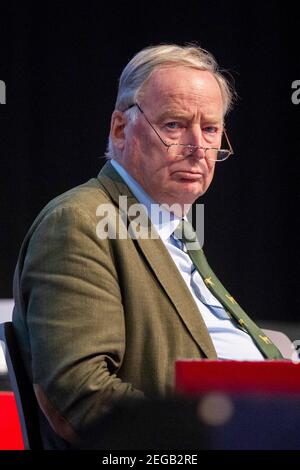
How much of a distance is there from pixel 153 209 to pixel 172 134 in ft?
0.52

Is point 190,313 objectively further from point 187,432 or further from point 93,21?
point 93,21

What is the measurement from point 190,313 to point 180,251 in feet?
1.02

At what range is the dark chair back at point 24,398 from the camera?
163 centimetres

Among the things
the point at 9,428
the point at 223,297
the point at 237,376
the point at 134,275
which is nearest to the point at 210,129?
the point at 223,297

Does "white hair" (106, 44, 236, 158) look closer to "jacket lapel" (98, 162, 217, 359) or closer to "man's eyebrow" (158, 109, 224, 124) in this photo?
"man's eyebrow" (158, 109, 224, 124)

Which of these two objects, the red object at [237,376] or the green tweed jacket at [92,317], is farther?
the green tweed jacket at [92,317]

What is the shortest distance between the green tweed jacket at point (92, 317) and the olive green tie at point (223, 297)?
8.3 inches

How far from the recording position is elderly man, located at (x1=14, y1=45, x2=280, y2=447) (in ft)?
4.99

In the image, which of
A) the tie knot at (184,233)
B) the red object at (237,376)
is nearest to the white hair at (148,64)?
the tie knot at (184,233)

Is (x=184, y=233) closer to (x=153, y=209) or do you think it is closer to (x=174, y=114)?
(x=153, y=209)

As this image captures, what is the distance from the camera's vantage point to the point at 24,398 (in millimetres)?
1633

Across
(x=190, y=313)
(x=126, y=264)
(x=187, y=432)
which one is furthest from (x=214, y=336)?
(x=187, y=432)

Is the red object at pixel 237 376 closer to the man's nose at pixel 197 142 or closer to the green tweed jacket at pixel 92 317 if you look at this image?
the green tweed jacket at pixel 92 317

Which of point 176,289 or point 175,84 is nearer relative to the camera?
point 176,289
